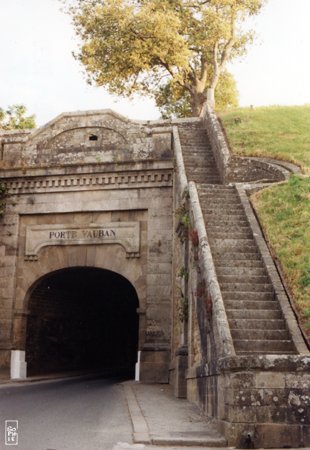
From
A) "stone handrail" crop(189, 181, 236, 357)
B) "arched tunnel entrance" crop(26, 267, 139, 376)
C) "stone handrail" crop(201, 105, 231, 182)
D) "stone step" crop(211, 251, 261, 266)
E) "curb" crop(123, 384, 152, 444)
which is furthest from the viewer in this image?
"arched tunnel entrance" crop(26, 267, 139, 376)

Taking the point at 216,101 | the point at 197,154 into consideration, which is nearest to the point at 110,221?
the point at 197,154

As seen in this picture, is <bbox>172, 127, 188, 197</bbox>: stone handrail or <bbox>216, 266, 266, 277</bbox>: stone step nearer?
<bbox>216, 266, 266, 277</bbox>: stone step

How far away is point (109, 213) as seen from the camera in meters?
16.5

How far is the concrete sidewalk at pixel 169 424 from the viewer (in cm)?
636

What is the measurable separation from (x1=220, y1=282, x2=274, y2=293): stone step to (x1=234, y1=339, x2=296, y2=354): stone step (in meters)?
1.32

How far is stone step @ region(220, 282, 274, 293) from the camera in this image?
8653mm

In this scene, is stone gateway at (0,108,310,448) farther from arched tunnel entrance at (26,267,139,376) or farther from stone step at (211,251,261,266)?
stone step at (211,251,261,266)

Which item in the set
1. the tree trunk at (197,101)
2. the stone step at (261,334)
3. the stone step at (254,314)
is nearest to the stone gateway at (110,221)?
the stone step at (254,314)

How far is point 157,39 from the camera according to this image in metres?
25.6

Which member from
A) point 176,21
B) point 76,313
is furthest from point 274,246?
point 176,21

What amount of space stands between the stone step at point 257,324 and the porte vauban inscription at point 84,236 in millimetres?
8349

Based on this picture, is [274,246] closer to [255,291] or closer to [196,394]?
[255,291]

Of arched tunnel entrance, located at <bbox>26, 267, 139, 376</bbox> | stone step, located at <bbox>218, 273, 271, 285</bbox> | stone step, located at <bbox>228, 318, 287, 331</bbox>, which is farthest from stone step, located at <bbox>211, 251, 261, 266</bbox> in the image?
arched tunnel entrance, located at <bbox>26, 267, 139, 376</bbox>

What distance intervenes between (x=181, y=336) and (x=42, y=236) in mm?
6477
